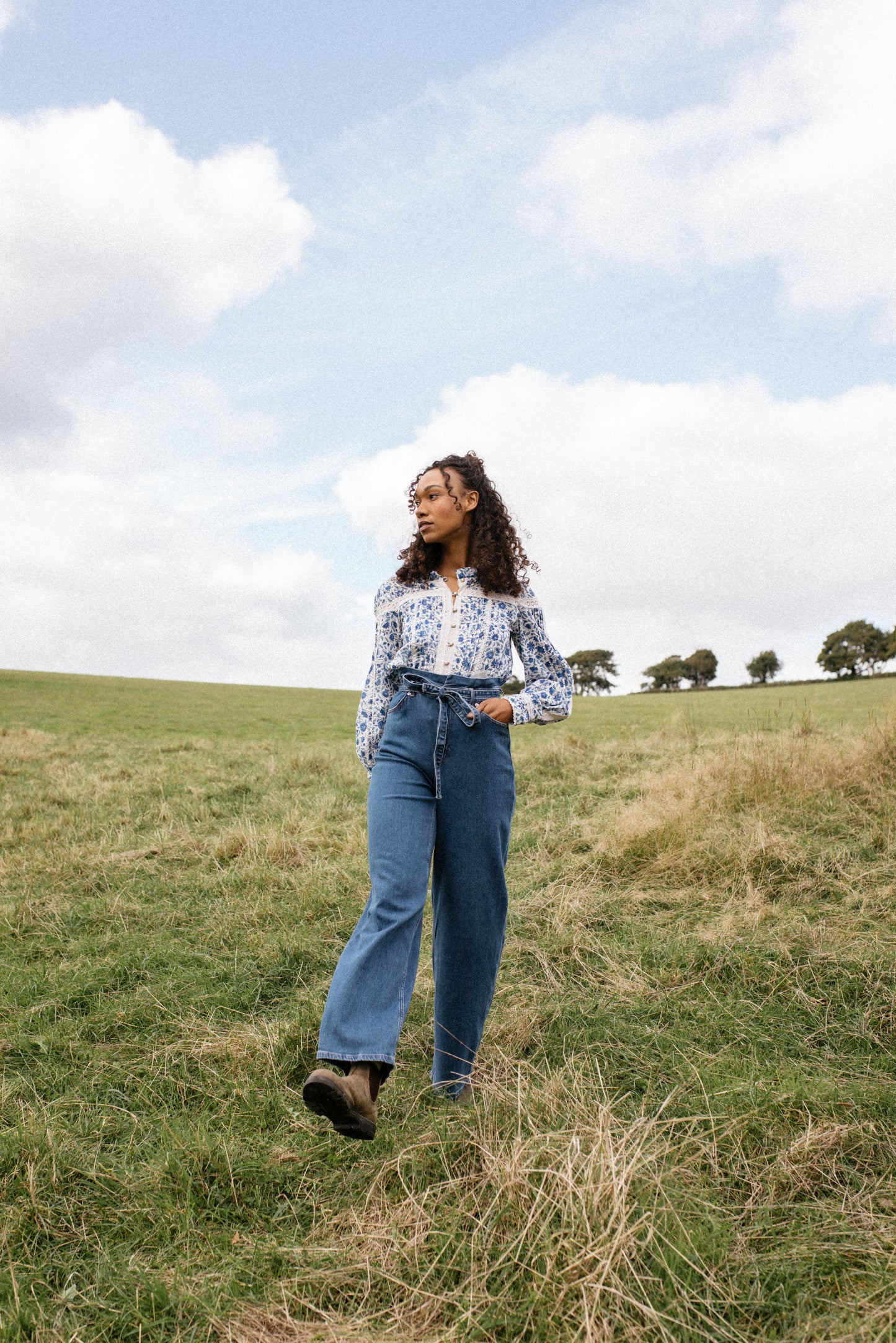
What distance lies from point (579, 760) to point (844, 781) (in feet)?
17.7

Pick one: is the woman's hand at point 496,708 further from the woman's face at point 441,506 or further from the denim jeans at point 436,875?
the woman's face at point 441,506

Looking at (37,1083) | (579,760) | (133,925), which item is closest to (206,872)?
(133,925)

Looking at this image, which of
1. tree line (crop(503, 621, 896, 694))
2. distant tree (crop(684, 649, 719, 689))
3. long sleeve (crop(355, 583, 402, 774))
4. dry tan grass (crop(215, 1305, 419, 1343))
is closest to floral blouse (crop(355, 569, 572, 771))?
long sleeve (crop(355, 583, 402, 774))

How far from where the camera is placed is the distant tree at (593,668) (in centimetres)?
9250

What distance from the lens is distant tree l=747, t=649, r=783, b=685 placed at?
7175cm

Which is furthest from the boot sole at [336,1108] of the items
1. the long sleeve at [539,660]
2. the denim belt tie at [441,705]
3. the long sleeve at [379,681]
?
the long sleeve at [539,660]

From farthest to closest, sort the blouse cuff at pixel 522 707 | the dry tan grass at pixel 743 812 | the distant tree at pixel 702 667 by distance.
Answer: the distant tree at pixel 702 667 < the dry tan grass at pixel 743 812 < the blouse cuff at pixel 522 707

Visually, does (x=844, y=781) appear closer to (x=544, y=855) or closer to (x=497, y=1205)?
(x=544, y=855)

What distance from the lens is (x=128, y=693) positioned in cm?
4556

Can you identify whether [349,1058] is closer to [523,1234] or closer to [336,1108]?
[336,1108]

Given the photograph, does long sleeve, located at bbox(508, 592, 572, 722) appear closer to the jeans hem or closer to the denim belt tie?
the denim belt tie

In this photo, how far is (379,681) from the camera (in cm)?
360

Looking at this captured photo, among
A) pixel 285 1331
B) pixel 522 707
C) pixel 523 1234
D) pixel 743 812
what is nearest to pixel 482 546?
pixel 522 707

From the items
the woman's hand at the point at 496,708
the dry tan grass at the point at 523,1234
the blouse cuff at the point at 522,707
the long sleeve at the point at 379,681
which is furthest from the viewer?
the long sleeve at the point at 379,681
